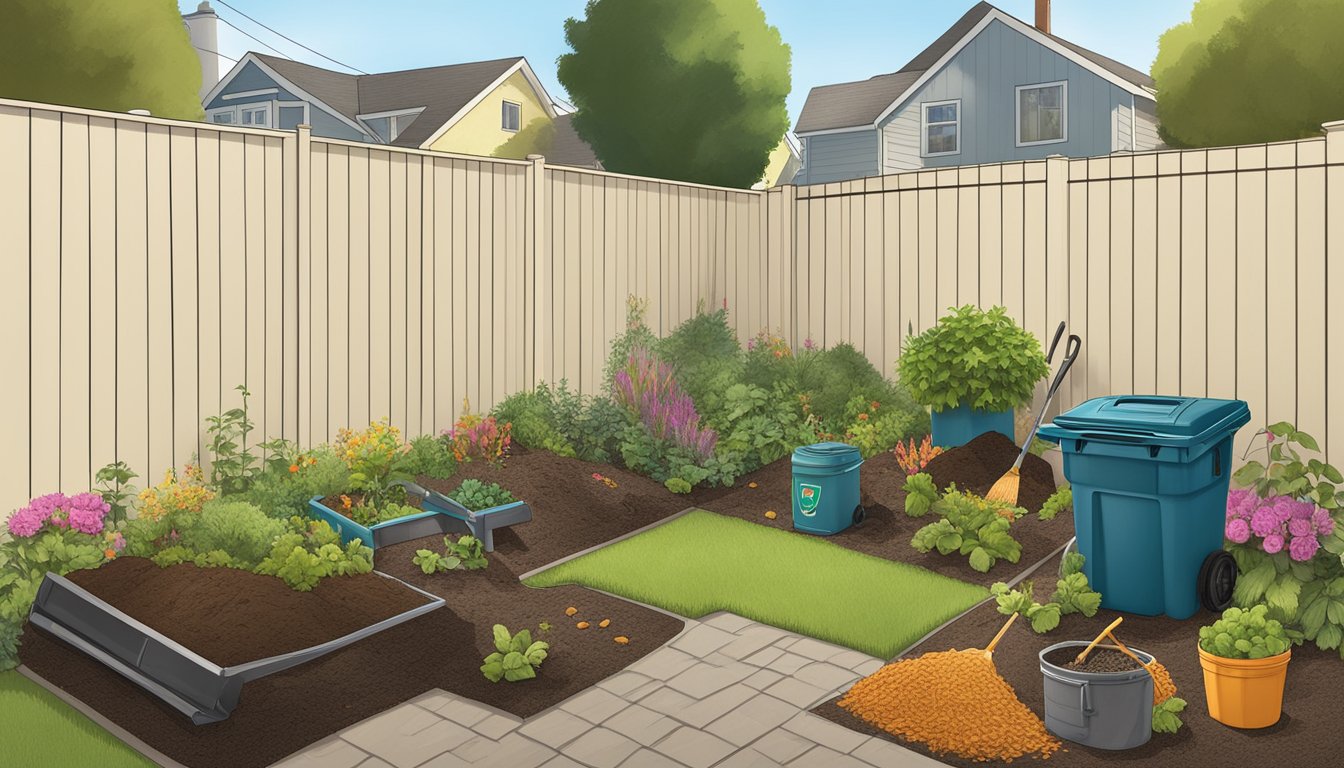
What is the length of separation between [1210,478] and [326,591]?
4.42 m

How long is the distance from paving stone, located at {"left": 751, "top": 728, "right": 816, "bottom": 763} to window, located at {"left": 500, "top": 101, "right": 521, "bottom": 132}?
27.0 metres

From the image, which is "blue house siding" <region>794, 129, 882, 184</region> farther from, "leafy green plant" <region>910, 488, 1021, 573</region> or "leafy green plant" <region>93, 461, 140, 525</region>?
"leafy green plant" <region>93, 461, 140, 525</region>

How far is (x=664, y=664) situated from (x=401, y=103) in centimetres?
2718

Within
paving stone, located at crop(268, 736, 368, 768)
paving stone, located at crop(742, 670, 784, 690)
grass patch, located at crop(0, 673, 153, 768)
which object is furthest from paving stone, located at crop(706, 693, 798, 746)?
grass patch, located at crop(0, 673, 153, 768)

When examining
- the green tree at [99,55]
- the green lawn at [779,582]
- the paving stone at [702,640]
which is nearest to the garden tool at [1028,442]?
the green lawn at [779,582]

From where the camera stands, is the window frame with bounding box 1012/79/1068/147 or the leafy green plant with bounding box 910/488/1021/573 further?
the window frame with bounding box 1012/79/1068/147

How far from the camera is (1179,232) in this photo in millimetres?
7930

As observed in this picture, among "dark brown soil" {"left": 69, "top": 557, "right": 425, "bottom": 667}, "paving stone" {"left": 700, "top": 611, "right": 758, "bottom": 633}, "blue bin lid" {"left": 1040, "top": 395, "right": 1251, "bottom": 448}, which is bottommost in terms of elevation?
"paving stone" {"left": 700, "top": 611, "right": 758, "bottom": 633}

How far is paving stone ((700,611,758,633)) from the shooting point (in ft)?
18.5

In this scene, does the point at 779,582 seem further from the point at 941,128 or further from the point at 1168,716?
the point at 941,128

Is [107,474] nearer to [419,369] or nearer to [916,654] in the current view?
[419,369]

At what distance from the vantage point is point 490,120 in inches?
1148

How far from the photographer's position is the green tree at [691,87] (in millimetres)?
17062

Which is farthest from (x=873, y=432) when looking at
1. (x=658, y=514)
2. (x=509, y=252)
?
(x=509, y=252)
